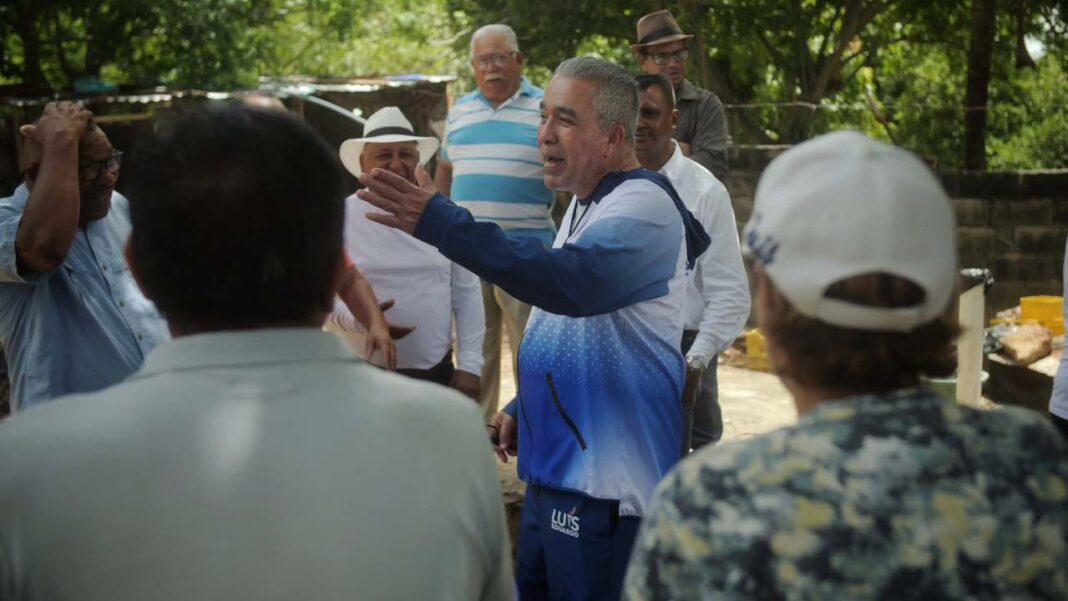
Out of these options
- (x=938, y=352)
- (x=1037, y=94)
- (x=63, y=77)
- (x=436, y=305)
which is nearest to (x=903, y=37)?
(x=1037, y=94)

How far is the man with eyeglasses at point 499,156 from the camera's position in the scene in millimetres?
6051

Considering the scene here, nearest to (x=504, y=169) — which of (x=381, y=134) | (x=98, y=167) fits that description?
(x=381, y=134)

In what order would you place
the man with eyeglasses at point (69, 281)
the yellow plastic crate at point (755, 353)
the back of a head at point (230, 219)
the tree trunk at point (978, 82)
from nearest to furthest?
the back of a head at point (230, 219)
the man with eyeglasses at point (69, 281)
the yellow plastic crate at point (755, 353)
the tree trunk at point (978, 82)

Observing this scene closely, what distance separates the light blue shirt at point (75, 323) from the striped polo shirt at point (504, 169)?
2.99m

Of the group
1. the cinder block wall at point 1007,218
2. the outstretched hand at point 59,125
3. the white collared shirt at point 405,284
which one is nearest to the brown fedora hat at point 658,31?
the white collared shirt at point 405,284

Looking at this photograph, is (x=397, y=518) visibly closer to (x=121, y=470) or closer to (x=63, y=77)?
(x=121, y=470)

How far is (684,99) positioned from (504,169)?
3.19 feet

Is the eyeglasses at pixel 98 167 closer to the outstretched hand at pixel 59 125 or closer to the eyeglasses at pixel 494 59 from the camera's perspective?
the outstretched hand at pixel 59 125

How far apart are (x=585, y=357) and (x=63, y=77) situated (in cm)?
1532

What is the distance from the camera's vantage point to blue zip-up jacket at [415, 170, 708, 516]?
2.88m

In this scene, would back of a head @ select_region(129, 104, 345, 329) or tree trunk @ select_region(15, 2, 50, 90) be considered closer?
back of a head @ select_region(129, 104, 345, 329)

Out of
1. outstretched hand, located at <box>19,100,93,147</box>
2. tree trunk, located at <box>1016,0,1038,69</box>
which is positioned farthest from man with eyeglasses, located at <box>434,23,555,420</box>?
tree trunk, located at <box>1016,0,1038,69</box>

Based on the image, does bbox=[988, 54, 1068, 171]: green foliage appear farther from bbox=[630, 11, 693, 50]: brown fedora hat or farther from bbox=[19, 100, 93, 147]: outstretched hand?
bbox=[19, 100, 93, 147]: outstretched hand

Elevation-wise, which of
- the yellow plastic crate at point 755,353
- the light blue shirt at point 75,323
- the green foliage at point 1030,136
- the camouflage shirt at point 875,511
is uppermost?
the camouflage shirt at point 875,511
